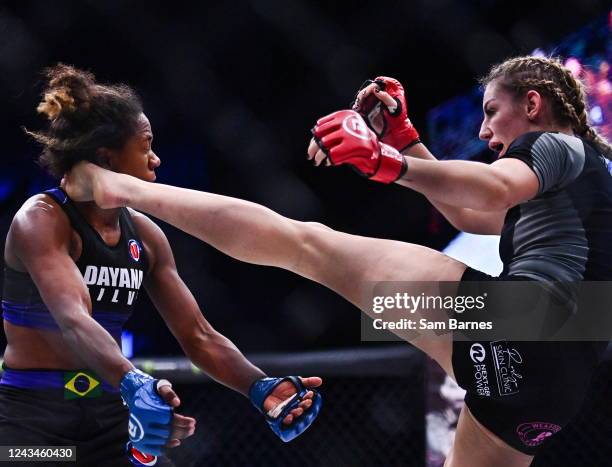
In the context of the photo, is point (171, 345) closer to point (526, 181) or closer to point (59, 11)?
point (59, 11)

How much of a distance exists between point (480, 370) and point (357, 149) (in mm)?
478

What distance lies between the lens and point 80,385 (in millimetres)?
1783

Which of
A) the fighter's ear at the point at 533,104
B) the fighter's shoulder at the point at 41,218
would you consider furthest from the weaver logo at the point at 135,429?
the fighter's ear at the point at 533,104

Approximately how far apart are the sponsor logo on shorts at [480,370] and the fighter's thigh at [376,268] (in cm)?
6

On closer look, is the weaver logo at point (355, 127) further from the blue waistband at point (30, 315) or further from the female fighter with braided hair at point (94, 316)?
the blue waistband at point (30, 315)

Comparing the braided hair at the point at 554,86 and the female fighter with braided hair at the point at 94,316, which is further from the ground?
the braided hair at the point at 554,86

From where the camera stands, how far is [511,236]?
5.45ft

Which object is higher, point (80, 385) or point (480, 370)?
point (480, 370)

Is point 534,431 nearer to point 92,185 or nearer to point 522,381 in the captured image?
point 522,381

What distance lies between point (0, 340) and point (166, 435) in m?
2.03

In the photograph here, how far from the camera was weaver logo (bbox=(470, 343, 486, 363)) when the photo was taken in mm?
1553

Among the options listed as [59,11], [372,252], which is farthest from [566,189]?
[59,11]

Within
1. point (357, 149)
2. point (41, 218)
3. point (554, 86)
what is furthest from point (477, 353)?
point (41, 218)

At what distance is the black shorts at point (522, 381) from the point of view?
153 cm
